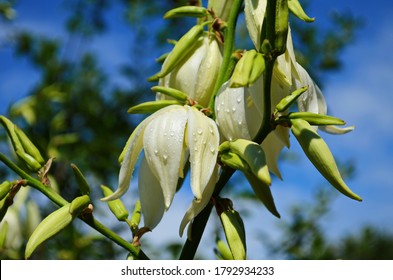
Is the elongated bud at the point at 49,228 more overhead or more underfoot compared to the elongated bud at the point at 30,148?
more underfoot

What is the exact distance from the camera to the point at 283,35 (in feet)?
1.43

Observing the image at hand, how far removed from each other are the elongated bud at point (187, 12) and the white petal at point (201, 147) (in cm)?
14

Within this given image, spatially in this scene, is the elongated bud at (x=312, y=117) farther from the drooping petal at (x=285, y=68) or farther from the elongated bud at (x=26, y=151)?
the elongated bud at (x=26, y=151)

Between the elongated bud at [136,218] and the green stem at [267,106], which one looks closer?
the green stem at [267,106]

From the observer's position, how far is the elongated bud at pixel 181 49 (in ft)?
1.89

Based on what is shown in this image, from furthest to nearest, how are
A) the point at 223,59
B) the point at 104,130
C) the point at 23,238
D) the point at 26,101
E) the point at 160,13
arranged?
the point at 160,13 < the point at 104,130 < the point at 26,101 < the point at 23,238 < the point at 223,59

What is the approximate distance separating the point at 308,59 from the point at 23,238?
1429 mm

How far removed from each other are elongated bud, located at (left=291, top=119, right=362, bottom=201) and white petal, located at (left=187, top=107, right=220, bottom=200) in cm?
8

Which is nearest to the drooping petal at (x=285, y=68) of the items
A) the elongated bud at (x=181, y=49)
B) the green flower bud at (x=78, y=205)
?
the elongated bud at (x=181, y=49)

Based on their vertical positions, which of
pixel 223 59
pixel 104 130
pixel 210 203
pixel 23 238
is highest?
pixel 223 59

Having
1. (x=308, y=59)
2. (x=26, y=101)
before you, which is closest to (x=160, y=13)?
(x=308, y=59)

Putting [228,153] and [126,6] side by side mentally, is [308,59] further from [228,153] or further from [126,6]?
[228,153]

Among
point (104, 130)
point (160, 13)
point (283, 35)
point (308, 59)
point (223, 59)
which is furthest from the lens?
point (160, 13)

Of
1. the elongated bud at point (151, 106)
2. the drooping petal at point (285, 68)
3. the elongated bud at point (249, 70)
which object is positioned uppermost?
the elongated bud at point (249, 70)
